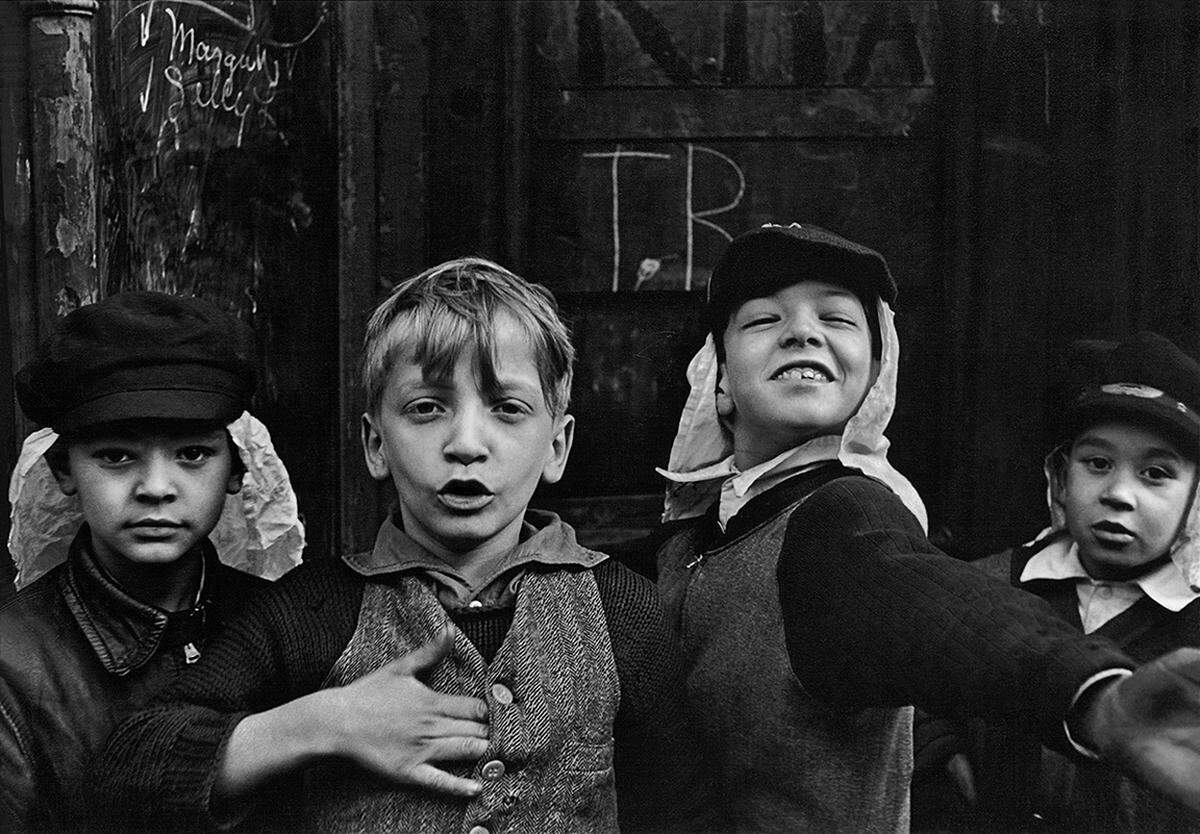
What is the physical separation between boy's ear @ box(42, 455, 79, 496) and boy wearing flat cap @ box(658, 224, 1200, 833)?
1057mm

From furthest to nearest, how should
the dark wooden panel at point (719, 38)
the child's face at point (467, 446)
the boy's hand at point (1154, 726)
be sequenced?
the dark wooden panel at point (719, 38) < the child's face at point (467, 446) < the boy's hand at point (1154, 726)

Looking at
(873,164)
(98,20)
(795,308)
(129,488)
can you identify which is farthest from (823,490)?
(98,20)

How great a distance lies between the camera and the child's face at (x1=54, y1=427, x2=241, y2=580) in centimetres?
217

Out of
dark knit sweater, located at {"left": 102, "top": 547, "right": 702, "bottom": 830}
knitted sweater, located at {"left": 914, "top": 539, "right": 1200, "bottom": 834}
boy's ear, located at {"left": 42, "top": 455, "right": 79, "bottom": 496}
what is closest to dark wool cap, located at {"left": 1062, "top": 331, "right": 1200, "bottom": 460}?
knitted sweater, located at {"left": 914, "top": 539, "right": 1200, "bottom": 834}

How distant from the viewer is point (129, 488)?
217cm

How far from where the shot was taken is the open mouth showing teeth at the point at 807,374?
7.73 ft

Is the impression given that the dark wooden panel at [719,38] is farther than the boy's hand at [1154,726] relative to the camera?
Yes

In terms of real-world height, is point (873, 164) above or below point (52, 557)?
above

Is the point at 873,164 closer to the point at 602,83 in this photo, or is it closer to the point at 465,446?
the point at 602,83

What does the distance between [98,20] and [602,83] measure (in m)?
0.97

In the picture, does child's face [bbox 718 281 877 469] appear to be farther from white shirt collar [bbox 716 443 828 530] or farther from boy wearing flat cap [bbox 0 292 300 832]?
boy wearing flat cap [bbox 0 292 300 832]

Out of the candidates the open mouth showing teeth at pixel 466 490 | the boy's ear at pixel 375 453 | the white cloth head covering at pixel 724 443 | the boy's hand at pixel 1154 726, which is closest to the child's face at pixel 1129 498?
the white cloth head covering at pixel 724 443

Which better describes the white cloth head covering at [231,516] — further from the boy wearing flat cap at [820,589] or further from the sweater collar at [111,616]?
the boy wearing flat cap at [820,589]

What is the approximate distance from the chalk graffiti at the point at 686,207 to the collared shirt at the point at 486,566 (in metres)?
0.68
